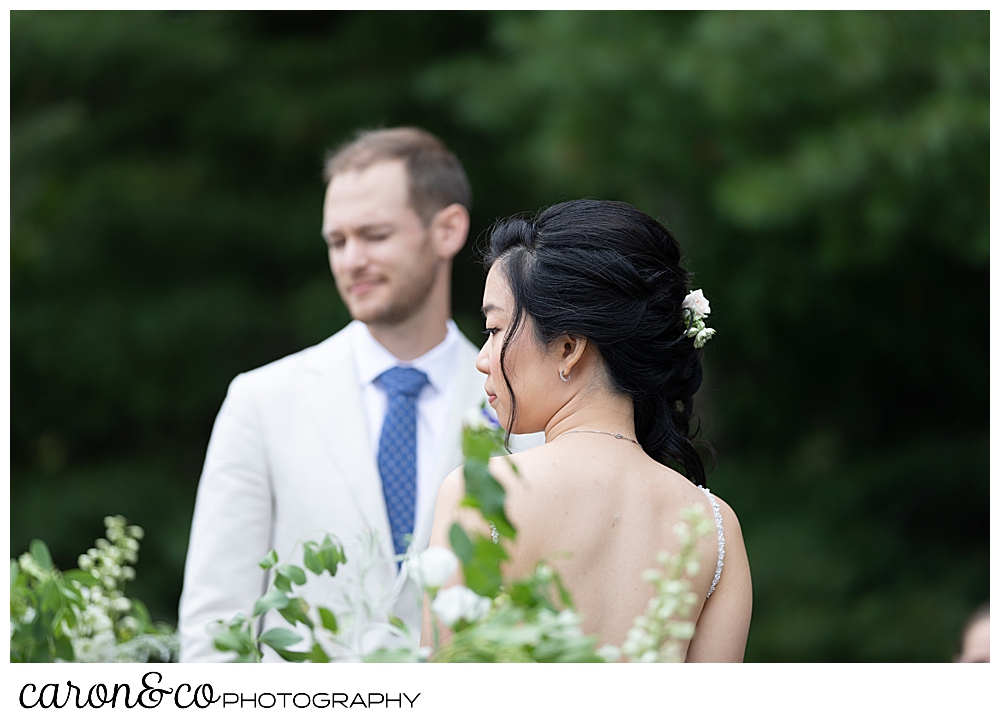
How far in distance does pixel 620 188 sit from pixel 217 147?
3.27 meters

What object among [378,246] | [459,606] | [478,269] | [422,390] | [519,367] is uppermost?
[378,246]

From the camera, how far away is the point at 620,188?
6.15 m

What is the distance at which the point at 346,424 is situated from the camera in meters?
2.63

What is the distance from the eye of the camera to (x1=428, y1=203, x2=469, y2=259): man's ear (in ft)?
9.25

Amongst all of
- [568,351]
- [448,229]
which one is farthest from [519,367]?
[448,229]

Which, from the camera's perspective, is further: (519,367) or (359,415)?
(359,415)

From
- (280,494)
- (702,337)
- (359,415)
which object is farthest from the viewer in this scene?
(359,415)

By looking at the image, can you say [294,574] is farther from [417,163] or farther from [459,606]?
[417,163]

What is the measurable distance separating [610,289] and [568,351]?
0.43 feet

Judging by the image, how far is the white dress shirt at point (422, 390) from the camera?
2693mm

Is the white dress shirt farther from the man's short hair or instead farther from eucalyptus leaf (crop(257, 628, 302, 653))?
eucalyptus leaf (crop(257, 628, 302, 653))

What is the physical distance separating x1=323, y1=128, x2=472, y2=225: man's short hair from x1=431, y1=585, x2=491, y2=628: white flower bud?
1840 millimetres
